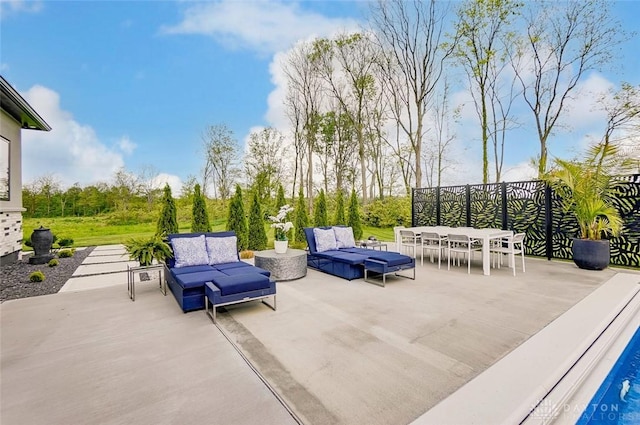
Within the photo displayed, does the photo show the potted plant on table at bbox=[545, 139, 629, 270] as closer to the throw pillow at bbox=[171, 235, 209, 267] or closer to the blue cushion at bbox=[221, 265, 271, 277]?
the blue cushion at bbox=[221, 265, 271, 277]

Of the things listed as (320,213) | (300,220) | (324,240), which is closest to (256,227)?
(300,220)

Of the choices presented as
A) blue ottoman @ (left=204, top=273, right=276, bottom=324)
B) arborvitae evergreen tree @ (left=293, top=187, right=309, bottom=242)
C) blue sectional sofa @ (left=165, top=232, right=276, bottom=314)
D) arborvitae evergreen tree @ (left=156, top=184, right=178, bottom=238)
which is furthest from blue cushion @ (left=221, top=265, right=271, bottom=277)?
arborvitae evergreen tree @ (left=293, top=187, right=309, bottom=242)

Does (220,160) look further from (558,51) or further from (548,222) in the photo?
(558,51)

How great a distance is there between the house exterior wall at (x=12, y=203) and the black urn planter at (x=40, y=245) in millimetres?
460

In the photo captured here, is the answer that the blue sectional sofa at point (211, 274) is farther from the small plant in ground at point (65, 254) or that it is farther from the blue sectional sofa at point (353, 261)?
the small plant in ground at point (65, 254)

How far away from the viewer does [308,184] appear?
16.5 metres

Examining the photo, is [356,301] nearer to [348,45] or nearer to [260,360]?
[260,360]

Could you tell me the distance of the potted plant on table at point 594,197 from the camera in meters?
6.53

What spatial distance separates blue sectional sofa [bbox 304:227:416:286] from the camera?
5.52m

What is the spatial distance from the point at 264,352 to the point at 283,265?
2877 millimetres

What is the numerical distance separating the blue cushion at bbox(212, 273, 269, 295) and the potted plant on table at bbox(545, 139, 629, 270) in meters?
7.29

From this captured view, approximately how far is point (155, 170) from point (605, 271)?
16941mm

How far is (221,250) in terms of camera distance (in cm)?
535

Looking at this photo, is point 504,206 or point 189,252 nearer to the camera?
point 189,252
